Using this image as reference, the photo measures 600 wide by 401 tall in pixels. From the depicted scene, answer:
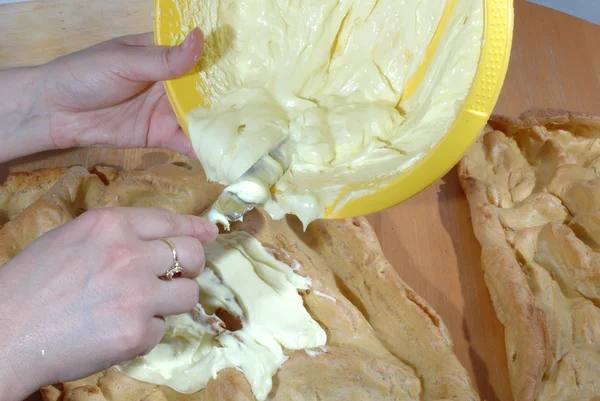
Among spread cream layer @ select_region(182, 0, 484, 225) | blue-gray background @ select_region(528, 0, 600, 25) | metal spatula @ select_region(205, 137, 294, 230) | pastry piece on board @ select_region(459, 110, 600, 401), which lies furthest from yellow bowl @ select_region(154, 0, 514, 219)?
blue-gray background @ select_region(528, 0, 600, 25)

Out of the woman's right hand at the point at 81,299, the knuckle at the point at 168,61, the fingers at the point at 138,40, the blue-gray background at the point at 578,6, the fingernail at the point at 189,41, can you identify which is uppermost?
the blue-gray background at the point at 578,6

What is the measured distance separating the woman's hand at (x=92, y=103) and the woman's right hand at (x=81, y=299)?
0.52m

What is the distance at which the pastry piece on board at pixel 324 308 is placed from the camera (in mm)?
1208

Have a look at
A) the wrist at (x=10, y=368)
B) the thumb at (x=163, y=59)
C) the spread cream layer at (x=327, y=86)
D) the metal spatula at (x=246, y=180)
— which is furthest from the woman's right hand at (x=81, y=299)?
the thumb at (x=163, y=59)

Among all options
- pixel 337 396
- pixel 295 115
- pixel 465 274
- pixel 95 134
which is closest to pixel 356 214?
pixel 295 115

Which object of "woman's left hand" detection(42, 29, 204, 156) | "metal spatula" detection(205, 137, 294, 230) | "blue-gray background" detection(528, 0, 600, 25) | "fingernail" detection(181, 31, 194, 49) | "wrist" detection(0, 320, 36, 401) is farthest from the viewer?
"blue-gray background" detection(528, 0, 600, 25)

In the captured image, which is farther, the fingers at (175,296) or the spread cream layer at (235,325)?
the spread cream layer at (235,325)

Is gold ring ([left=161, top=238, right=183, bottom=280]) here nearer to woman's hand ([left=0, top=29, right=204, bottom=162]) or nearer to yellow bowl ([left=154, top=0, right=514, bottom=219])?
yellow bowl ([left=154, top=0, right=514, bottom=219])

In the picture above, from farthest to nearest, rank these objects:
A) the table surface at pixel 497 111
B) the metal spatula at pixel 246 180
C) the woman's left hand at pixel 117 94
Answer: the table surface at pixel 497 111 < the woman's left hand at pixel 117 94 < the metal spatula at pixel 246 180

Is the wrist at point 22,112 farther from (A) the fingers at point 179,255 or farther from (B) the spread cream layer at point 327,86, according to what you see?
(A) the fingers at point 179,255

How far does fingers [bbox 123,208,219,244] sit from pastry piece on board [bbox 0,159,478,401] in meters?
0.31

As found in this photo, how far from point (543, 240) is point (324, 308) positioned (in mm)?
610

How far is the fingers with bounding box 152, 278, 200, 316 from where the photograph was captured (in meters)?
0.98

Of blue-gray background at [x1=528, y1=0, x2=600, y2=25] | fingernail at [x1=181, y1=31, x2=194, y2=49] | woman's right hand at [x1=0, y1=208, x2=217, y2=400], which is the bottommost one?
woman's right hand at [x1=0, y1=208, x2=217, y2=400]
